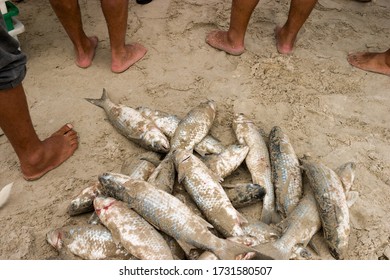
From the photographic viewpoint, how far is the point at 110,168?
10.1 ft

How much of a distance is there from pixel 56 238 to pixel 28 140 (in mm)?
837

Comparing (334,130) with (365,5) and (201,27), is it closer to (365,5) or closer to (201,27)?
(201,27)

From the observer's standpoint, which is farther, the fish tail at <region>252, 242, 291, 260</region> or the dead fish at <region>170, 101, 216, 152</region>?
the dead fish at <region>170, 101, 216, 152</region>

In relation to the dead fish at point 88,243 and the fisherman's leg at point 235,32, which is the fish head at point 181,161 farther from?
the fisherman's leg at point 235,32

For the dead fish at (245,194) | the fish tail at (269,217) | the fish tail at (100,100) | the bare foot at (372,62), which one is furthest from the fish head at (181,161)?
the bare foot at (372,62)

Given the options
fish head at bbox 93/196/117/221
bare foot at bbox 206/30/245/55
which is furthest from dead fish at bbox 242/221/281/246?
bare foot at bbox 206/30/245/55

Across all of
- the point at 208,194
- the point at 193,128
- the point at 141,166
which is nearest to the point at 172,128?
the point at 193,128

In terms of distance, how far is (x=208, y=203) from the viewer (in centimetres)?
257

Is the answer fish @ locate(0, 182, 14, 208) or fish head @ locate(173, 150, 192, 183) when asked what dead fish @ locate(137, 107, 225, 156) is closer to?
fish head @ locate(173, 150, 192, 183)

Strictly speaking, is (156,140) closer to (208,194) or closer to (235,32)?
→ (208,194)

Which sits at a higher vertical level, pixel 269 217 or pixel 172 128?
pixel 172 128

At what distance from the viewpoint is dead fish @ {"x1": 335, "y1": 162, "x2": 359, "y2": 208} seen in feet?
9.02

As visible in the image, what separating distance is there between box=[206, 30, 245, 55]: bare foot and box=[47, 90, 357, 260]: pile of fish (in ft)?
4.20

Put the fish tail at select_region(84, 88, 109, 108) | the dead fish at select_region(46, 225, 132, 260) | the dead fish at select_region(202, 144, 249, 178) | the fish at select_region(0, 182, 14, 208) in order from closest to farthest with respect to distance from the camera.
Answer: the dead fish at select_region(46, 225, 132, 260)
the fish at select_region(0, 182, 14, 208)
the dead fish at select_region(202, 144, 249, 178)
the fish tail at select_region(84, 88, 109, 108)
